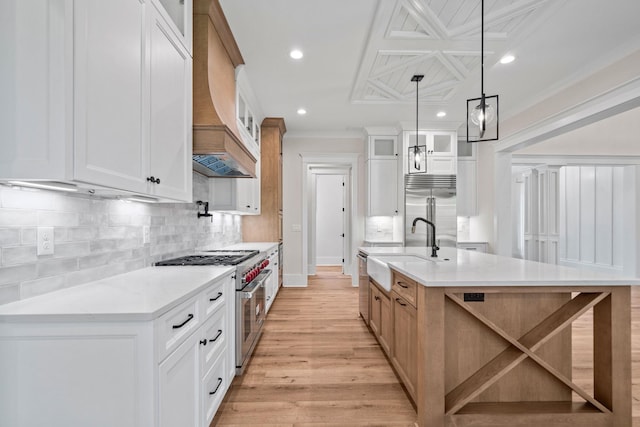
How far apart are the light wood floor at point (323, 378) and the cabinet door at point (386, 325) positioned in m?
0.14

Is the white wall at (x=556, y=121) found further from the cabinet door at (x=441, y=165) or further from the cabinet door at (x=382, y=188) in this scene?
the cabinet door at (x=382, y=188)

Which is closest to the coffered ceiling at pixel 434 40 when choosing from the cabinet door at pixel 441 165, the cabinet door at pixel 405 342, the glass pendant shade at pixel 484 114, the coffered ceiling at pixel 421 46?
the coffered ceiling at pixel 421 46

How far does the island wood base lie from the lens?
1.70 m

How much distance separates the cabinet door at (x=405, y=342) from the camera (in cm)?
197

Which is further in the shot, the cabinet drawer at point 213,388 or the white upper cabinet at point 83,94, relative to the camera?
the cabinet drawer at point 213,388

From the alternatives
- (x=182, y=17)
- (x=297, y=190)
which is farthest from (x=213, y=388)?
(x=297, y=190)

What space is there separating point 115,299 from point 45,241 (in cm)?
43

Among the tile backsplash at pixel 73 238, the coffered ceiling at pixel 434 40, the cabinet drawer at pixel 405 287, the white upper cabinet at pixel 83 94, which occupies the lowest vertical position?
the cabinet drawer at pixel 405 287

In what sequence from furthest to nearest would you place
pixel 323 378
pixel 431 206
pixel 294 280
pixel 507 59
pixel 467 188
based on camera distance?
pixel 294 280
pixel 467 188
pixel 431 206
pixel 507 59
pixel 323 378

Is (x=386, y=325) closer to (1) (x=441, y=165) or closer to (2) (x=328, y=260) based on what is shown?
(1) (x=441, y=165)

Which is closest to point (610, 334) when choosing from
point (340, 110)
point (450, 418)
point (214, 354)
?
point (450, 418)

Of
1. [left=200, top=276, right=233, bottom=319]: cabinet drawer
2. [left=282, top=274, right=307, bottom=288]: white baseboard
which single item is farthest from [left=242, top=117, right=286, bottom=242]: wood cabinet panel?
[left=200, top=276, right=233, bottom=319]: cabinet drawer

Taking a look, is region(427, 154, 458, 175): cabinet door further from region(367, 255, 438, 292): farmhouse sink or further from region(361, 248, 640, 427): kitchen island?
region(361, 248, 640, 427): kitchen island

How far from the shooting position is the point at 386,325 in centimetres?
270
